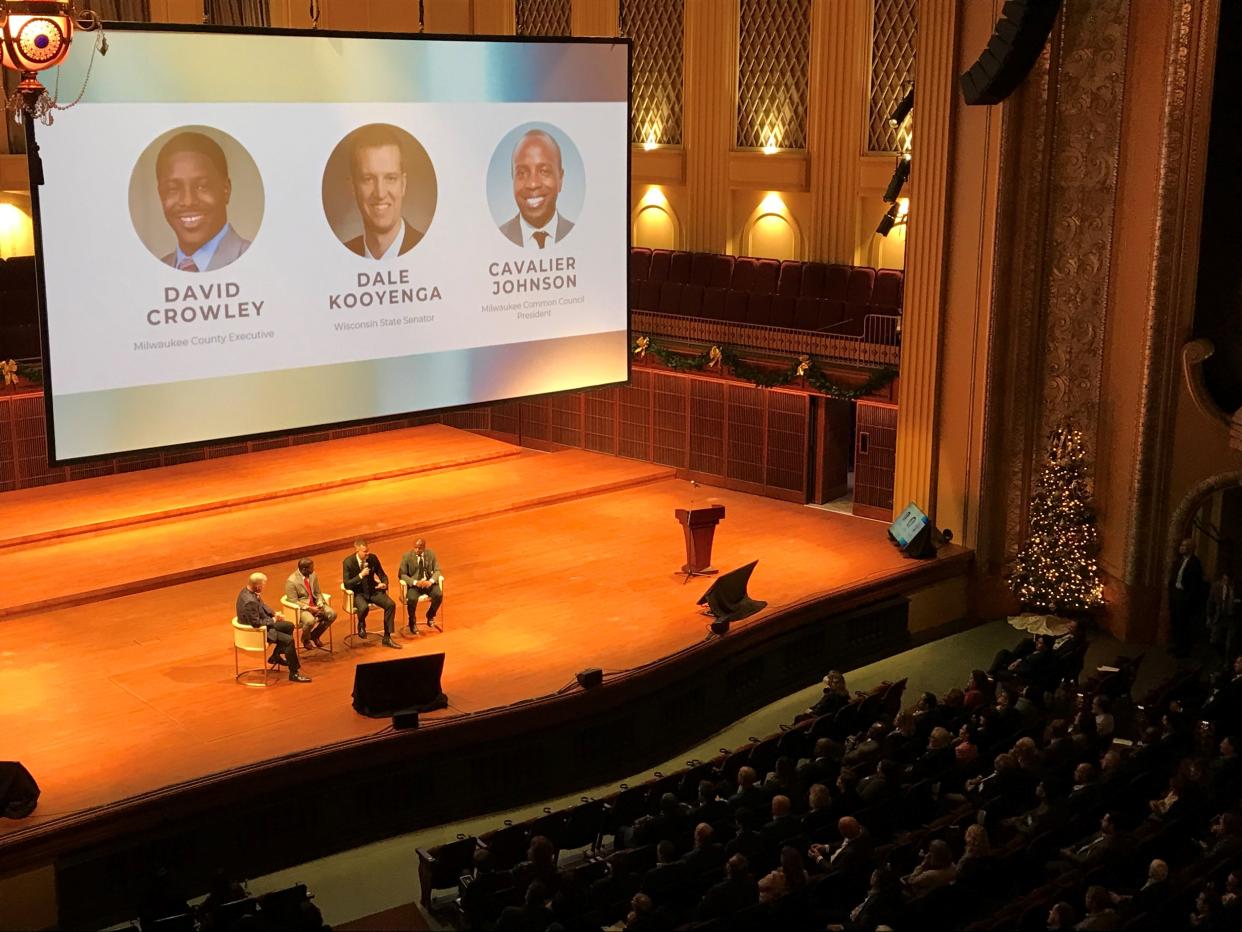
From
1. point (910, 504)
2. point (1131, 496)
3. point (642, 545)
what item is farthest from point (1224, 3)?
point (642, 545)

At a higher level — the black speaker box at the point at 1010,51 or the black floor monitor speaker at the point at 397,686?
the black speaker box at the point at 1010,51

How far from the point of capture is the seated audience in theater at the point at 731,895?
695 centimetres

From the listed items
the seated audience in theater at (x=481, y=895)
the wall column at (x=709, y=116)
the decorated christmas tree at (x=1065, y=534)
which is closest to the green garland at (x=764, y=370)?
the decorated christmas tree at (x=1065, y=534)

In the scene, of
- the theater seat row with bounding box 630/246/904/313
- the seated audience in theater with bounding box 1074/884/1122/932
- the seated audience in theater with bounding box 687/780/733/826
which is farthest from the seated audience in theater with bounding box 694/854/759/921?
the theater seat row with bounding box 630/246/904/313

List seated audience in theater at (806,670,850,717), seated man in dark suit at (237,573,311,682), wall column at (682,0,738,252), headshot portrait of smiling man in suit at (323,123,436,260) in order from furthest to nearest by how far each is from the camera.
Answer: wall column at (682,0,738,252) → headshot portrait of smiling man in suit at (323,123,436,260) → seated man in dark suit at (237,573,311,682) → seated audience in theater at (806,670,850,717)

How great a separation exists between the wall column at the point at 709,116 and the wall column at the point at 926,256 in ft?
16.3

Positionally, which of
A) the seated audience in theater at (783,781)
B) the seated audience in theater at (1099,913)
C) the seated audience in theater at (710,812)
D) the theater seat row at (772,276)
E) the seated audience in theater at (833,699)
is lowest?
the seated audience in theater at (833,699)

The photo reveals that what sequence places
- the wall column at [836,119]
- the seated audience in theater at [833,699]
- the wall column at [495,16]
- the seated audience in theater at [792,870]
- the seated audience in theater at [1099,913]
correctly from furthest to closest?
1. the wall column at [495,16]
2. the wall column at [836,119]
3. the seated audience in theater at [833,699]
4. the seated audience in theater at [792,870]
5. the seated audience in theater at [1099,913]

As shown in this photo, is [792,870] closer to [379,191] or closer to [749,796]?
[749,796]

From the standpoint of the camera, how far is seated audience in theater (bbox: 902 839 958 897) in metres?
7.18

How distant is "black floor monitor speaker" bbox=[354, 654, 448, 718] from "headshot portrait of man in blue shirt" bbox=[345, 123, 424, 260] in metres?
3.90

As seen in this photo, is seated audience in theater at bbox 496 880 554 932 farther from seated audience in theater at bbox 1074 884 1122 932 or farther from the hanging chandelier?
the hanging chandelier

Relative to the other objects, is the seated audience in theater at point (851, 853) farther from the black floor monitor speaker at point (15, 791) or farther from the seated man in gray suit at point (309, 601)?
the seated man in gray suit at point (309, 601)

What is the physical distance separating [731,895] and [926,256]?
762cm
